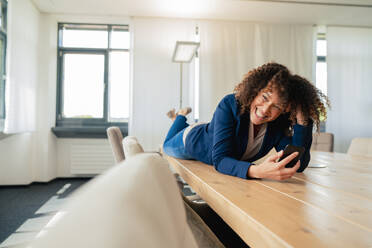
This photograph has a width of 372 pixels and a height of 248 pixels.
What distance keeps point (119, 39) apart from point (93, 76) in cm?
78

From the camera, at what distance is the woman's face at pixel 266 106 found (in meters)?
1.12

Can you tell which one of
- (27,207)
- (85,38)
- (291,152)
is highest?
(85,38)

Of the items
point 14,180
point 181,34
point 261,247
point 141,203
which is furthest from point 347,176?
point 14,180

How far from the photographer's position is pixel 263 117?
3.80ft

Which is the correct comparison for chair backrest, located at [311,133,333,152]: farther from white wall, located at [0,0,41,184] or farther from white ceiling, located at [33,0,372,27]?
white wall, located at [0,0,41,184]

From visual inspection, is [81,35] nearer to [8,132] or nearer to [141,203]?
[8,132]

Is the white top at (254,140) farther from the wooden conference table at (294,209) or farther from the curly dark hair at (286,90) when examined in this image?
the wooden conference table at (294,209)

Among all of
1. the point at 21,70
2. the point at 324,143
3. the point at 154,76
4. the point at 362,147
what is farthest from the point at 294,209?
the point at 154,76

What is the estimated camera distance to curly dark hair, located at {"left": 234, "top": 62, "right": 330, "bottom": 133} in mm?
1115

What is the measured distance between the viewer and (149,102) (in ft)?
14.5

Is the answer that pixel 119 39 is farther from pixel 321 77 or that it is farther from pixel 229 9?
pixel 321 77

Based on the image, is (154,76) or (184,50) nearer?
(184,50)

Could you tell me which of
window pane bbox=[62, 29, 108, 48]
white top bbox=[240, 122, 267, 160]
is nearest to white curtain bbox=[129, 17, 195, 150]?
→ window pane bbox=[62, 29, 108, 48]

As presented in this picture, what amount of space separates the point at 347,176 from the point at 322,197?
478 mm
